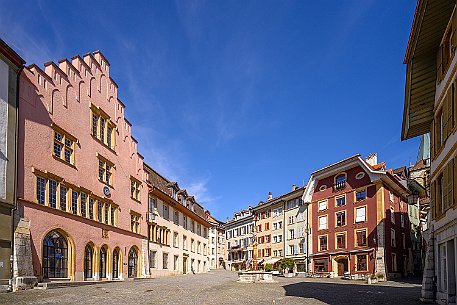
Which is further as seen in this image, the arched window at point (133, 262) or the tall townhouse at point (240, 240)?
the tall townhouse at point (240, 240)

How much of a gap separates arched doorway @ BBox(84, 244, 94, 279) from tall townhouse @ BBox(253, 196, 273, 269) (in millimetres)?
42644

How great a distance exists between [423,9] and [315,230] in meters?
43.3

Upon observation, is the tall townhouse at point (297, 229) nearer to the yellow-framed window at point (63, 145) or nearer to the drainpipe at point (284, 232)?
the drainpipe at point (284, 232)

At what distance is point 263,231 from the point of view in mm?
72812

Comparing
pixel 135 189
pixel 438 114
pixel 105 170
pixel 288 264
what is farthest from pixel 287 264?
pixel 438 114

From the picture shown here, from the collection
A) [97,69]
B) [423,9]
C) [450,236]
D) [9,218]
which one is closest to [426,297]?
[450,236]

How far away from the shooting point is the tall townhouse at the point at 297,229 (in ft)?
190

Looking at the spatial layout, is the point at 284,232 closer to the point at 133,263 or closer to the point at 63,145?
the point at 133,263

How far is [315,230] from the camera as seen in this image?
5494 centimetres

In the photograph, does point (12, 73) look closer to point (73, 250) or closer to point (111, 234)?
point (73, 250)

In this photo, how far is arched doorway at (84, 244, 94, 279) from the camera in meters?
28.6

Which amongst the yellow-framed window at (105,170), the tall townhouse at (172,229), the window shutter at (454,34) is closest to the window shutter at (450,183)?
the window shutter at (454,34)

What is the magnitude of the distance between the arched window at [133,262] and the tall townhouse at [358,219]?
2314cm

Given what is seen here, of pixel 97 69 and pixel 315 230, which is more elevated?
pixel 97 69
